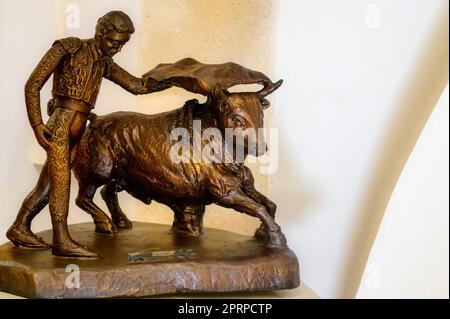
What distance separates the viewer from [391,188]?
61.2 inches

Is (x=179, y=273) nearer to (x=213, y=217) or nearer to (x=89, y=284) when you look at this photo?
(x=89, y=284)

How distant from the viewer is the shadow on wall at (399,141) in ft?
4.76

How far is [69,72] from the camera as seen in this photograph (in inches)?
44.6

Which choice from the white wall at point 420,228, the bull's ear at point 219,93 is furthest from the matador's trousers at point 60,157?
the white wall at point 420,228

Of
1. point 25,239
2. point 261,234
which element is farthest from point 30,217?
point 261,234

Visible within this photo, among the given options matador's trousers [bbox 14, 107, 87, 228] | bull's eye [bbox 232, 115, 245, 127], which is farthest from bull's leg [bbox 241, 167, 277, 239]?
matador's trousers [bbox 14, 107, 87, 228]

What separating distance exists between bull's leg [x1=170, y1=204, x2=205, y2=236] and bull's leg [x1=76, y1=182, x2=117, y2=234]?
5.4 inches

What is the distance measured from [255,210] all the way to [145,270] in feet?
0.79

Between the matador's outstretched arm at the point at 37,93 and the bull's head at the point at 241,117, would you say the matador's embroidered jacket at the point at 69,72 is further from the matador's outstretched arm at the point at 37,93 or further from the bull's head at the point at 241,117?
the bull's head at the point at 241,117

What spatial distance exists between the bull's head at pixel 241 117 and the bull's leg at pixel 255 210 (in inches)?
3.6

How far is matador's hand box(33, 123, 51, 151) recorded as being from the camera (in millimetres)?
1106

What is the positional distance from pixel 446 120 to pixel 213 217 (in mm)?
651

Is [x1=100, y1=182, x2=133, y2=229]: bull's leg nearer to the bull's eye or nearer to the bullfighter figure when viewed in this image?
the bullfighter figure

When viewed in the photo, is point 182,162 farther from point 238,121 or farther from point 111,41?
point 111,41
